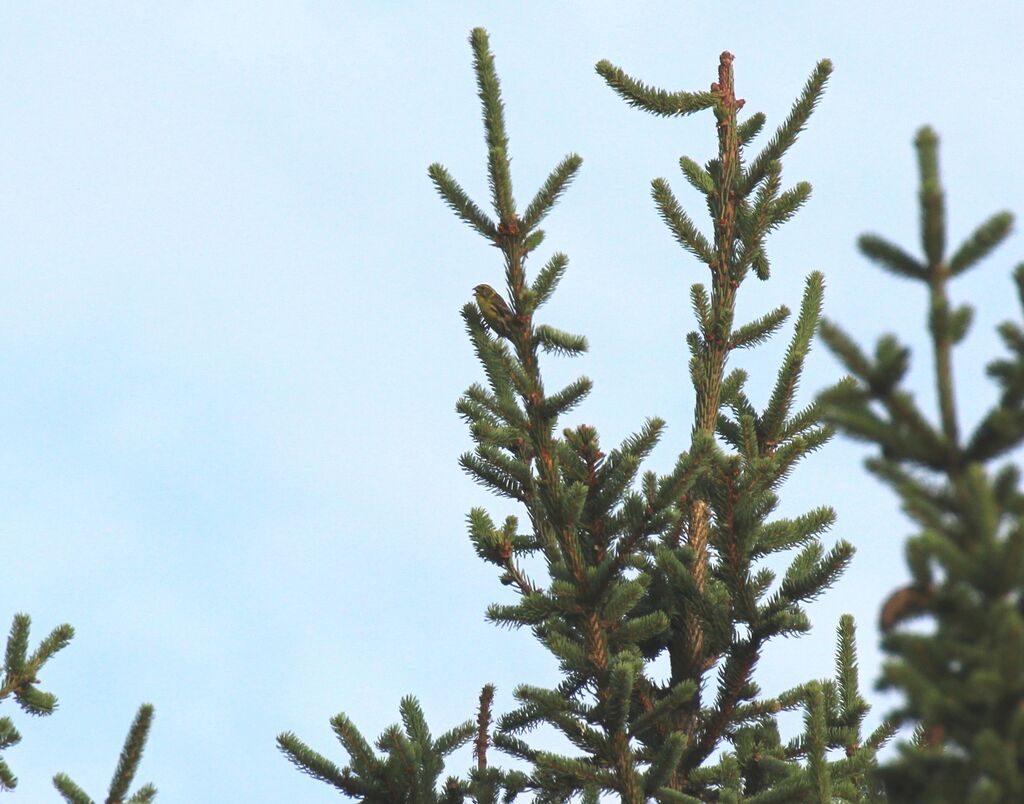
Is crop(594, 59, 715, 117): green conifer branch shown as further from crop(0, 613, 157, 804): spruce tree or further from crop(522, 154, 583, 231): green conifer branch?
crop(0, 613, 157, 804): spruce tree

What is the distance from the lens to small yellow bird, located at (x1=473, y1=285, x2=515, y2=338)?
7145 mm

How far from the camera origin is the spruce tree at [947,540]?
3.39 meters

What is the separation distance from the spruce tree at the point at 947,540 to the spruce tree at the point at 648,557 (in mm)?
3199

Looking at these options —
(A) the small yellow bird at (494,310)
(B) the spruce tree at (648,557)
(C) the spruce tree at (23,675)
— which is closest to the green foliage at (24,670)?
(C) the spruce tree at (23,675)

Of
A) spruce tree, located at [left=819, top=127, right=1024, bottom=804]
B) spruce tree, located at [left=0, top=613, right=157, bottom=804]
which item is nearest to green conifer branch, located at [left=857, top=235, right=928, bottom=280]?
spruce tree, located at [left=819, top=127, right=1024, bottom=804]

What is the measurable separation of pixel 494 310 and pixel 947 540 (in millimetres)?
3959

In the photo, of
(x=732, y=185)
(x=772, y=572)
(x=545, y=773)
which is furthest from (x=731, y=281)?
(x=545, y=773)

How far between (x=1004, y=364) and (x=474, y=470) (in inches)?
168

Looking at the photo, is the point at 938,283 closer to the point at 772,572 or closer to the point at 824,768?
the point at 824,768

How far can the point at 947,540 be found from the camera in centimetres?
347

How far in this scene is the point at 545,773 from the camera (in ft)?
25.1

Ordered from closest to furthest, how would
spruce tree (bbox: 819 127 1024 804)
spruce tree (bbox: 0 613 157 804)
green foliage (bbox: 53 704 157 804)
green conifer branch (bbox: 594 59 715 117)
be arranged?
1. spruce tree (bbox: 819 127 1024 804)
2. green foliage (bbox: 53 704 157 804)
3. spruce tree (bbox: 0 613 157 804)
4. green conifer branch (bbox: 594 59 715 117)

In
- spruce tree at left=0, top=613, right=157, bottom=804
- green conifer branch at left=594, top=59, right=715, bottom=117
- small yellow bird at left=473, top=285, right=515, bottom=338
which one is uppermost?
green conifer branch at left=594, top=59, right=715, bottom=117

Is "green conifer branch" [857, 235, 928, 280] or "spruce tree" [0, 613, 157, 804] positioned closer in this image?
"green conifer branch" [857, 235, 928, 280]
